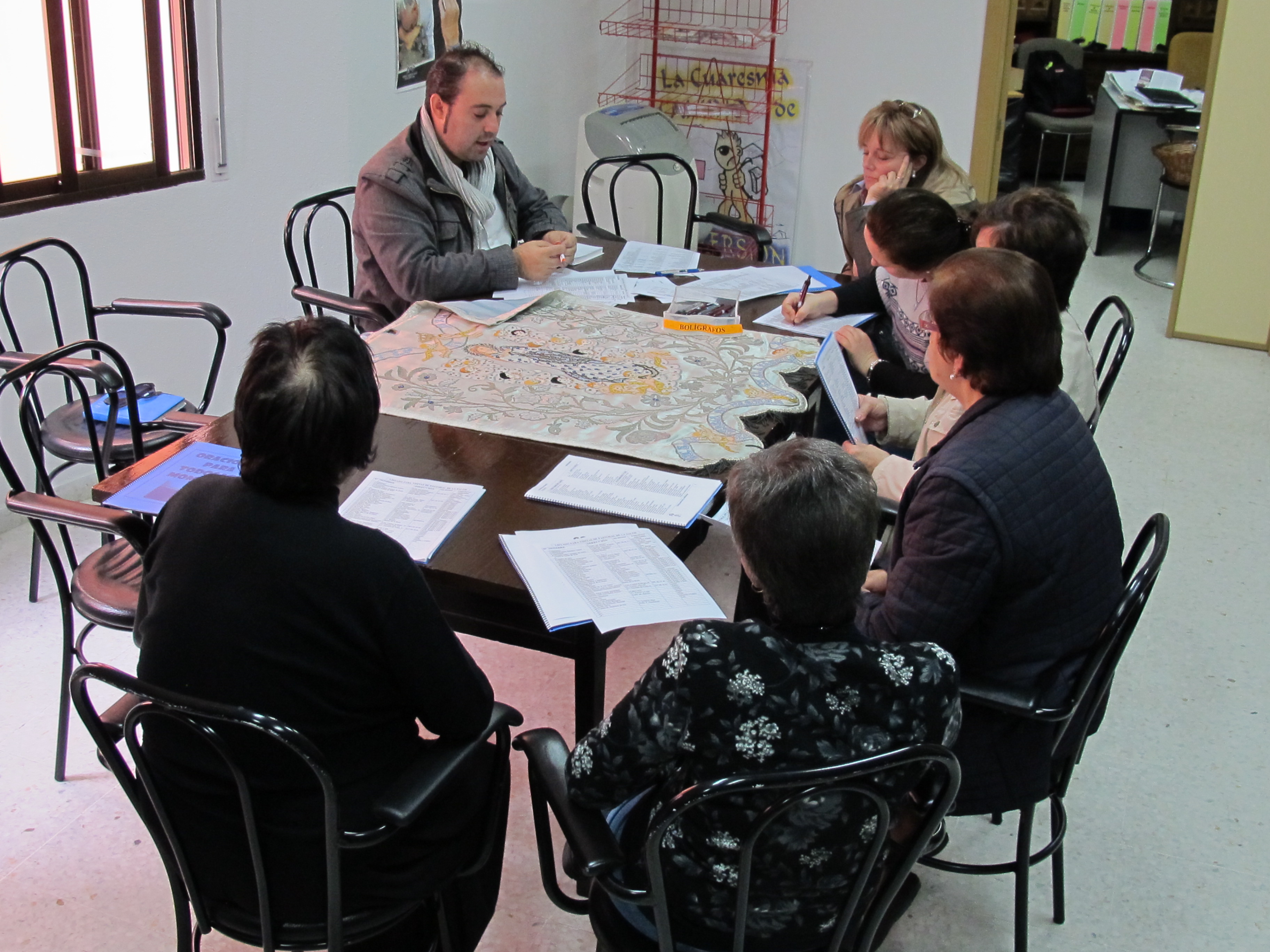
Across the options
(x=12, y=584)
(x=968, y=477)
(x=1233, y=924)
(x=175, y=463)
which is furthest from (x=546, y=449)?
(x=12, y=584)

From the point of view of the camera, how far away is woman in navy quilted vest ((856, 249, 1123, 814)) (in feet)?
4.94

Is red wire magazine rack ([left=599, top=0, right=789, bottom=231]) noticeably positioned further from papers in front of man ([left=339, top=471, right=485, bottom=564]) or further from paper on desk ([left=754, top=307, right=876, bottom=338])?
papers in front of man ([left=339, top=471, right=485, bottom=564])

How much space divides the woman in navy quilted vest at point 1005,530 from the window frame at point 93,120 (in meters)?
2.39

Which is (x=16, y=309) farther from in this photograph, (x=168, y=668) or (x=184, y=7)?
(x=168, y=668)

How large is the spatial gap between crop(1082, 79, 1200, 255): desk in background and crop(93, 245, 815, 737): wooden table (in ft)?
15.7

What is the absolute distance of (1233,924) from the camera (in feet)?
6.41

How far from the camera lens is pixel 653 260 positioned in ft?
10.2

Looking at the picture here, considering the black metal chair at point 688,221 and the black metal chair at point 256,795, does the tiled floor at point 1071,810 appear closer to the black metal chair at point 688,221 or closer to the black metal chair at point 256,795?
the black metal chair at point 256,795

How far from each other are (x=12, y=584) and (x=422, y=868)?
1.86m

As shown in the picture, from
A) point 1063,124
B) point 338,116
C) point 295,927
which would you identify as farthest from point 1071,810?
point 1063,124

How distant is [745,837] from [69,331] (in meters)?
2.59

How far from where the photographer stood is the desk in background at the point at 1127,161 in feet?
19.7

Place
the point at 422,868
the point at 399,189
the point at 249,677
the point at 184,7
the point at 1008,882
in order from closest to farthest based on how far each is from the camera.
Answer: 1. the point at 249,677
2. the point at 422,868
3. the point at 1008,882
4. the point at 399,189
5. the point at 184,7

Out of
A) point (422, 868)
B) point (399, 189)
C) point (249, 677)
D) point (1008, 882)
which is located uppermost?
point (399, 189)
